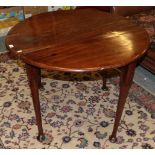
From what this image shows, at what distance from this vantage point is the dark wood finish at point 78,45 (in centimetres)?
142

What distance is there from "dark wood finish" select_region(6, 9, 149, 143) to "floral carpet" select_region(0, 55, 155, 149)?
13 cm

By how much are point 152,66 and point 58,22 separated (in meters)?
0.83

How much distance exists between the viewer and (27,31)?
1.71m

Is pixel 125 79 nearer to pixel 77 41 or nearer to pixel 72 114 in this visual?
pixel 77 41

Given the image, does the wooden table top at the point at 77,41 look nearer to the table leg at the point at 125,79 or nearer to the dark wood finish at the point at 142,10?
the table leg at the point at 125,79

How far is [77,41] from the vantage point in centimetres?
160

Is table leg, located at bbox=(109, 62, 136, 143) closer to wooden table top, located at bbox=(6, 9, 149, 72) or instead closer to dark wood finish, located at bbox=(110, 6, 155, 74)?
wooden table top, located at bbox=(6, 9, 149, 72)

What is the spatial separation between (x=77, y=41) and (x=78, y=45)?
0.05m

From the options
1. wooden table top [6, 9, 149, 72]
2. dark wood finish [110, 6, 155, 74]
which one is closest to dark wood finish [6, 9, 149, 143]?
wooden table top [6, 9, 149, 72]

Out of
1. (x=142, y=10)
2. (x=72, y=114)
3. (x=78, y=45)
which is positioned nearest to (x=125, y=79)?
(x=78, y=45)

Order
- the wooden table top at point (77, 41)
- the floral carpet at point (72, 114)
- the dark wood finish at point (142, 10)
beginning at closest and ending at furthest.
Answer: the wooden table top at point (77, 41) < the floral carpet at point (72, 114) < the dark wood finish at point (142, 10)

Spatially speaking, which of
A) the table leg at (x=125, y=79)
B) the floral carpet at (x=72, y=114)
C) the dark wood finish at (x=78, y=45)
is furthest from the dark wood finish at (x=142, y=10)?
the table leg at (x=125, y=79)

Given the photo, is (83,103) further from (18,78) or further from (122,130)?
(18,78)

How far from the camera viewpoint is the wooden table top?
55.7 inches
